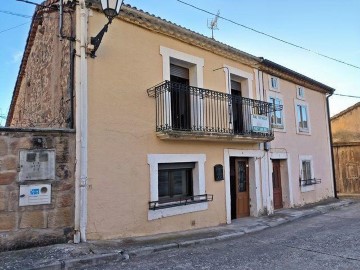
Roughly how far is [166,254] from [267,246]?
2150 mm

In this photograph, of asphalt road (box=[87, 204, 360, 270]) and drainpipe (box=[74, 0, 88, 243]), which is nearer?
asphalt road (box=[87, 204, 360, 270])

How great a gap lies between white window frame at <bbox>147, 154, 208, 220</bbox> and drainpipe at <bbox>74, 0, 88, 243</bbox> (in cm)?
157

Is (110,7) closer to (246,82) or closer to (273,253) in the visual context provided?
(273,253)

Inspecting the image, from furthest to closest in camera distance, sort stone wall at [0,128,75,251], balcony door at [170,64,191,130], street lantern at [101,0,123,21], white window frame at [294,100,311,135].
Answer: white window frame at [294,100,311,135]
balcony door at [170,64,191,130]
street lantern at [101,0,123,21]
stone wall at [0,128,75,251]

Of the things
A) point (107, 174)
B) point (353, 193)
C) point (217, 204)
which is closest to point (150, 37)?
point (107, 174)

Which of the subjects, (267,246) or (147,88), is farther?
(147,88)

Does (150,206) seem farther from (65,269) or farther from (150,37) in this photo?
(150,37)

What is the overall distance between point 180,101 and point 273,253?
4.28 m

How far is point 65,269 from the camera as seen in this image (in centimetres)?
477

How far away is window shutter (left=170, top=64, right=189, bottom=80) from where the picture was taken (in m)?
8.34

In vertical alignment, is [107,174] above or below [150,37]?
below

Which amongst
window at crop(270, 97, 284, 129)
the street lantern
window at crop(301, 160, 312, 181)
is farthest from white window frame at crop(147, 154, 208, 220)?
window at crop(301, 160, 312, 181)

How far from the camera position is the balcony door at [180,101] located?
792 cm

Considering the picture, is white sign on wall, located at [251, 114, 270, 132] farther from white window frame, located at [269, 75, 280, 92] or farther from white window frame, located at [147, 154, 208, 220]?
white window frame, located at [147, 154, 208, 220]
